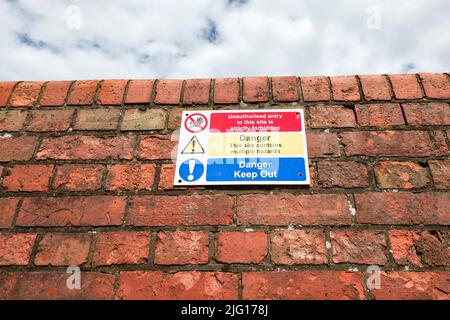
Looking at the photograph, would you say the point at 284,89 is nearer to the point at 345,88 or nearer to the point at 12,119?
the point at 345,88

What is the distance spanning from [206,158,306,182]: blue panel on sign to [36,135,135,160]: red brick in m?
0.31

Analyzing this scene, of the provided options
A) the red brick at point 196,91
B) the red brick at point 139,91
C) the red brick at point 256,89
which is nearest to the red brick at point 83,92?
the red brick at point 139,91

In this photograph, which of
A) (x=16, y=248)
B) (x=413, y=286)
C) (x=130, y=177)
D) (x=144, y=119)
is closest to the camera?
(x=413, y=286)

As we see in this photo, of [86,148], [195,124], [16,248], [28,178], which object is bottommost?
[16,248]

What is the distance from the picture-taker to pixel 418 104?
46.4 inches

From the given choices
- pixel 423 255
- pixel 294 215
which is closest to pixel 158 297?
pixel 294 215

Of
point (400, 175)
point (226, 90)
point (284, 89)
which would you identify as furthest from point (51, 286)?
point (400, 175)

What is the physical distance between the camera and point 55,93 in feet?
4.21

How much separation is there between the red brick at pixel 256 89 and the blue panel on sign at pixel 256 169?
27 centimetres

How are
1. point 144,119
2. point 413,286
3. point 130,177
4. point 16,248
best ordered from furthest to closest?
point 144,119
point 130,177
point 16,248
point 413,286

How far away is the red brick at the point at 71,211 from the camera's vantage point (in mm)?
1028

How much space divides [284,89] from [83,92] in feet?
2.63
